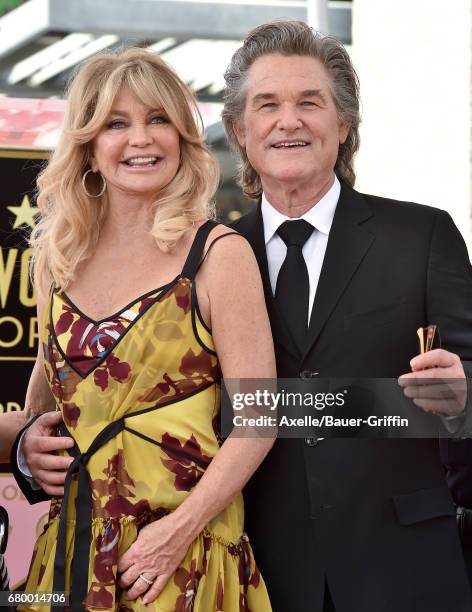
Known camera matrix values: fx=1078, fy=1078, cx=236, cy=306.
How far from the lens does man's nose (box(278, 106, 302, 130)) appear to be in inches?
102

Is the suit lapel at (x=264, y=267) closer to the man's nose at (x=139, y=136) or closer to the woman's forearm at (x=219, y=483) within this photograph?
the woman's forearm at (x=219, y=483)

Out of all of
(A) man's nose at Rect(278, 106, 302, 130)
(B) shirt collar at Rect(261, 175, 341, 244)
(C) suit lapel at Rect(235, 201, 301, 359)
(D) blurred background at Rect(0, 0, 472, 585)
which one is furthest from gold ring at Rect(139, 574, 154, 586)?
(D) blurred background at Rect(0, 0, 472, 585)

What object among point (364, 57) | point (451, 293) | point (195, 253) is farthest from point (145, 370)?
point (364, 57)

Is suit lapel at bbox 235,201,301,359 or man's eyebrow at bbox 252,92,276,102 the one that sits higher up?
man's eyebrow at bbox 252,92,276,102

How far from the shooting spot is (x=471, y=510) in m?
2.80

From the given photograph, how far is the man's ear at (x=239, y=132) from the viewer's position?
110 inches

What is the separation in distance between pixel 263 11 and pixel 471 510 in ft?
16.6

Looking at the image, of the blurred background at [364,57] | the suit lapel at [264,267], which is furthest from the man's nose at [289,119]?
the blurred background at [364,57]

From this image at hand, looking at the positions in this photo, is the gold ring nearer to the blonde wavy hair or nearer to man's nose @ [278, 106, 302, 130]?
the blonde wavy hair

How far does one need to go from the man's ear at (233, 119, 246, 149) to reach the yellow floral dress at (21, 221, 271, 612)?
55cm

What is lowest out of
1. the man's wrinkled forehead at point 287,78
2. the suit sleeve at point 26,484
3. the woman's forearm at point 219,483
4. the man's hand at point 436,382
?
the woman's forearm at point 219,483

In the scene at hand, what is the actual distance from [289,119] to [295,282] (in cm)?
40

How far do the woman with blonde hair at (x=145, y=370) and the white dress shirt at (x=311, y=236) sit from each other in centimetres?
22

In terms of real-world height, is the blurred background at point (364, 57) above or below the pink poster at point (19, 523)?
above
